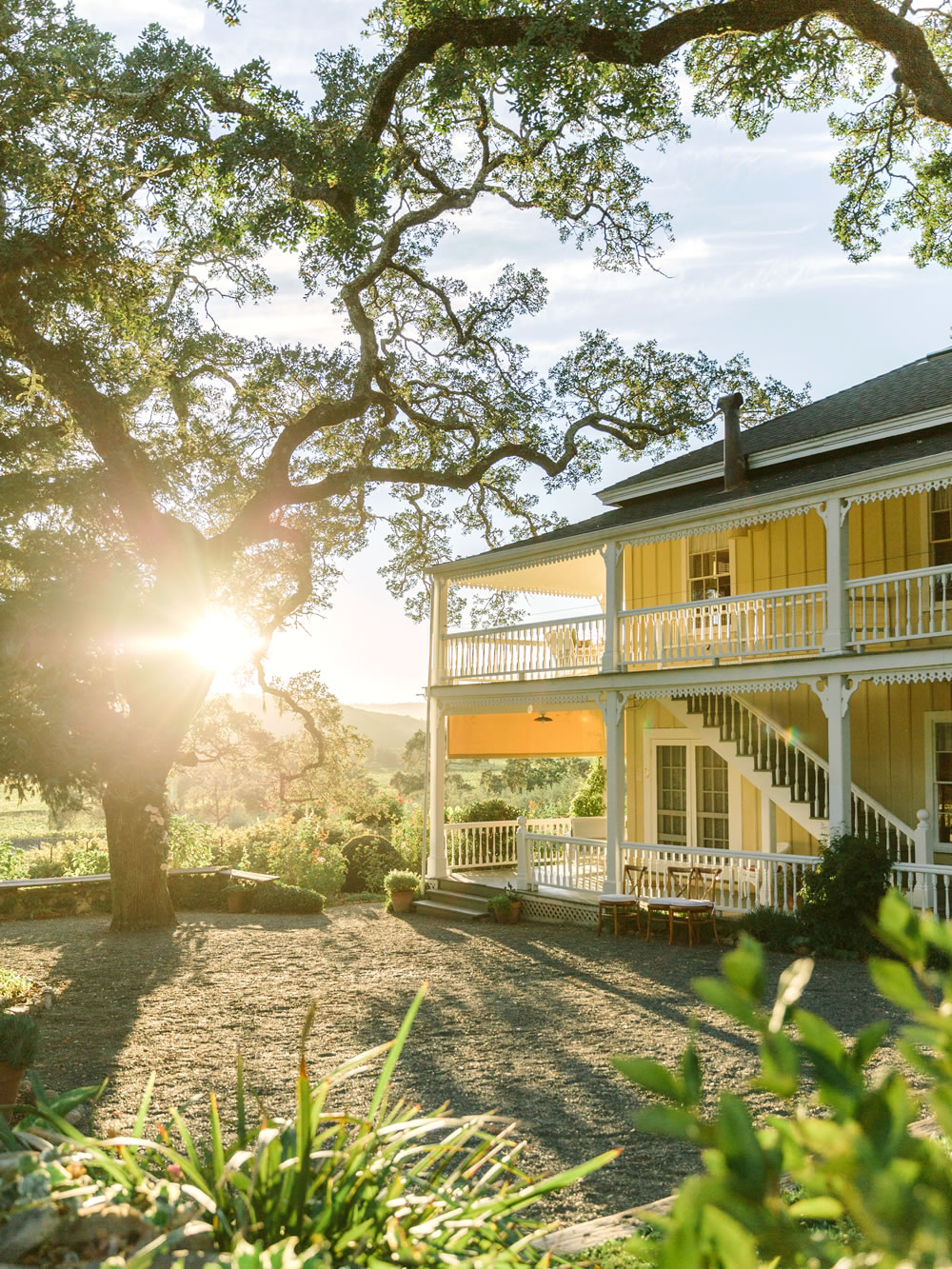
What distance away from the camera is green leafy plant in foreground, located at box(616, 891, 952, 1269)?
994mm

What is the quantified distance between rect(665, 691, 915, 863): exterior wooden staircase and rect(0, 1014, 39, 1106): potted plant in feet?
35.2

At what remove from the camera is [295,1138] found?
3.28m

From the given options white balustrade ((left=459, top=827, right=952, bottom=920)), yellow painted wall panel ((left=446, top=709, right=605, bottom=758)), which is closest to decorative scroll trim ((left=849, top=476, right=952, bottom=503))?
white balustrade ((left=459, top=827, right=952, bottom=920))

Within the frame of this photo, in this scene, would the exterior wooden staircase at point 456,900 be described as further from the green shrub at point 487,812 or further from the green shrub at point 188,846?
the green shrub at point 188,846

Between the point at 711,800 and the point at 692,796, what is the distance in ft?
1.20

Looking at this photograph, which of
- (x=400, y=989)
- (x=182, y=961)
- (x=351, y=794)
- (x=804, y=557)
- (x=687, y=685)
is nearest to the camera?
(x=400, y=989)

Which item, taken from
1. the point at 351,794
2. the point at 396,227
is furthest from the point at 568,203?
the point at 351,794

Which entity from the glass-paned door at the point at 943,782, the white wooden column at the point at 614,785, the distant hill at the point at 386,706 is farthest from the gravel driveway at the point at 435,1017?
the distant hill at the point at 386,706

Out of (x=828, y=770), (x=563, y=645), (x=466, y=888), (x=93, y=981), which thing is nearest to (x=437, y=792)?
(x=466, y=888)

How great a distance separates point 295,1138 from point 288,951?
1161 centimetres

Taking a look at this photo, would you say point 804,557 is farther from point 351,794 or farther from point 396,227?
point 351,794

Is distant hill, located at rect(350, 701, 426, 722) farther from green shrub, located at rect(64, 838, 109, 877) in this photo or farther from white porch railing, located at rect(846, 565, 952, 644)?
white porch railing, located at rect(846, 565, 952, 644)

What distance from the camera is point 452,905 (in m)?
18.3

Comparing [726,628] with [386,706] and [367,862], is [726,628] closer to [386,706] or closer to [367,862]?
[367,862]
